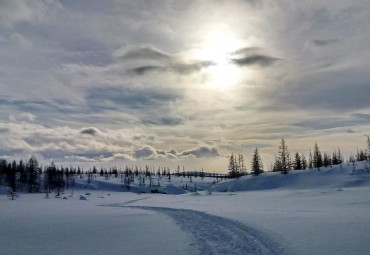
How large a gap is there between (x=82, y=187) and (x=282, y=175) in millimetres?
120103

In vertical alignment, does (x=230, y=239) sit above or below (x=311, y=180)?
above

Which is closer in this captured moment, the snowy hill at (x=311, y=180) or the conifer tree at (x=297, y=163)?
the snowy hill at (x=311, y=180)

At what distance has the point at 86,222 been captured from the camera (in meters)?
30.0

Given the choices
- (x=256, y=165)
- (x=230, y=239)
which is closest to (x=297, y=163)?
(x=256, y=165)

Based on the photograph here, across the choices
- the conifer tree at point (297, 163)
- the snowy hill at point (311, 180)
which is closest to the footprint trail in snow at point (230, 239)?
the snowy hill at point (311, 180)

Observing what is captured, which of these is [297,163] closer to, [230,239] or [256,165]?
[256,165]

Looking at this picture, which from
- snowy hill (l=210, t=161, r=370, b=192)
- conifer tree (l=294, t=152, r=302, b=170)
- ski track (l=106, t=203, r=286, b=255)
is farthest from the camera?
conifer tree (l=294, t=152, r=302, b=170)

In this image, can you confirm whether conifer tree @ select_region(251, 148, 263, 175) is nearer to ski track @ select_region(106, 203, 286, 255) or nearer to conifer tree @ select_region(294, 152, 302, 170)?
conifer tree @ select_region(294, 152, 302, 170)

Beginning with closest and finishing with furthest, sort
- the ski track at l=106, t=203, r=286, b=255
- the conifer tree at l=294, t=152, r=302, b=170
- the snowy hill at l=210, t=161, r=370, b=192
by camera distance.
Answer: the ski track at l=106, t=203, r=286, b=255, the snowy hill at l=210, t=161, r=370, b=192, the conifer tree at l=294, t=152, r=302, b=170

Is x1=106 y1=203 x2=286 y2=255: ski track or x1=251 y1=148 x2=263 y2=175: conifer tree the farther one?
x1=251 y1=148 x2=263 y2=175: conifer tree

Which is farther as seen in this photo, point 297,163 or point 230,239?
point 297,163

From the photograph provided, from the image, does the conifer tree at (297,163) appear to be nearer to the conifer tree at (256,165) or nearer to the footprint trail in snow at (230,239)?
the conifer tree at (256,165)

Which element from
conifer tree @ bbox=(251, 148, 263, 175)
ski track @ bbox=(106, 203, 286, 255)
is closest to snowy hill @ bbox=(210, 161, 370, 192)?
conifer tree @ bbox=(251, 148, 263, 175)

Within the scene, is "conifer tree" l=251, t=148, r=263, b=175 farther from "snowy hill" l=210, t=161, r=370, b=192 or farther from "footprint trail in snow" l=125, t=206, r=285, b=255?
"footprint trail in snow" l=125, t=206, r=285, b=255
